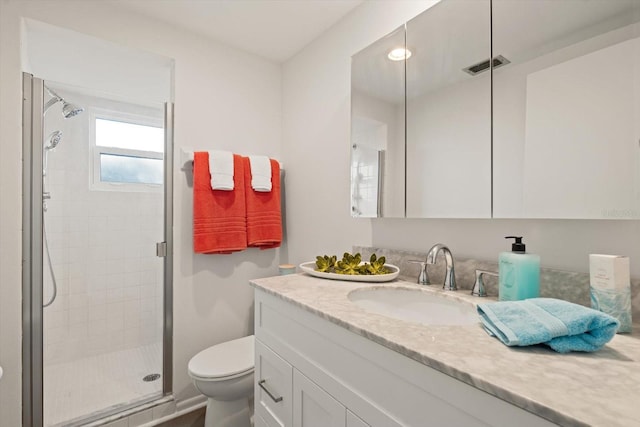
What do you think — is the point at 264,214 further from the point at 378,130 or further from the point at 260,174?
the point at 378,130

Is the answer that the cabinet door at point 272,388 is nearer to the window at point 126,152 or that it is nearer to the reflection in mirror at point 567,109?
the reflection in mirror at point 567,109

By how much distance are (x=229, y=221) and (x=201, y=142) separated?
1.67 ft

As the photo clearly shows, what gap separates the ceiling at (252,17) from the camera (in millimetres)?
1607

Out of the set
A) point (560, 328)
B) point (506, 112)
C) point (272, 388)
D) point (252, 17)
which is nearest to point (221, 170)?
point (252, 17)

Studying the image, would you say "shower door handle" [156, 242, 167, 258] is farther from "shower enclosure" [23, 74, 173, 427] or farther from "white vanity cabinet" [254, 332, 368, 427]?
"white vanity cabinet" [254, 332, 368, 427]

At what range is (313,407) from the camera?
3.00ft

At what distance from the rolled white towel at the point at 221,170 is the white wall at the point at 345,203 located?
45cm

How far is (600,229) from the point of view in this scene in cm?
87

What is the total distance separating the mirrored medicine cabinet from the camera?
0.83m

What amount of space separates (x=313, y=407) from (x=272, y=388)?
273mm

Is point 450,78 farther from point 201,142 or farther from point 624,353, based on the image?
point 201,142

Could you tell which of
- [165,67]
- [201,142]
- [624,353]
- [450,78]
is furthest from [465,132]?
[165,67]

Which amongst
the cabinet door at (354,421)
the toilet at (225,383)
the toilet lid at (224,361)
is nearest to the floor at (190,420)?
the toilet at (225,383)

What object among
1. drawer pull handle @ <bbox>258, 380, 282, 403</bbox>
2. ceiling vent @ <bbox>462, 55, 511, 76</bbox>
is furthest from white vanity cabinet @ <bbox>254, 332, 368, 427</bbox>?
ceiling vent @ <bbox>462, 55, 511, 76</bbox>
